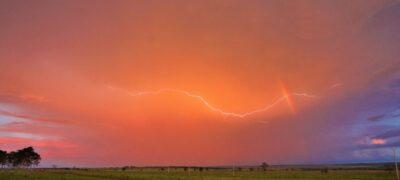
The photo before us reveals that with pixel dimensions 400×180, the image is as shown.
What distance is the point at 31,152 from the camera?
197 m

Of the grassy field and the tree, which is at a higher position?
the tree

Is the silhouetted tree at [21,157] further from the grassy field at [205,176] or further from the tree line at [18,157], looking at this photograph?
→ the grassy field at [205,176]

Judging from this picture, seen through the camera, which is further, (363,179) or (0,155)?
(0,155)

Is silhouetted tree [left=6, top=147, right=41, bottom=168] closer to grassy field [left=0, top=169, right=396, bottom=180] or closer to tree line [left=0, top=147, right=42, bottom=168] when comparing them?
tree line [left=0, top=147, right=42, bottom=168]

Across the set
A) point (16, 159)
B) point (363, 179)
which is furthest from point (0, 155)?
point (363, 179)

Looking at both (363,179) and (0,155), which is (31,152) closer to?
(0,155)

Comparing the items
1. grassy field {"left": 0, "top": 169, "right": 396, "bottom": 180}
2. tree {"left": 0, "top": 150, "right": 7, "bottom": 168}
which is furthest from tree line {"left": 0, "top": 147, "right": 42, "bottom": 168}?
grassy field {"left": 0, "top": 169, "right": 396, "bottom": 180}

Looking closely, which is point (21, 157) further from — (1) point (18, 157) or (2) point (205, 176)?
(2) point (205, 176)

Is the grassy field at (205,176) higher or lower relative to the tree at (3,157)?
lower

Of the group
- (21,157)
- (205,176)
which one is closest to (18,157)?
(21,157)

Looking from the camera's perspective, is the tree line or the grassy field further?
the tree line

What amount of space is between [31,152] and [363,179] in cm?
16938

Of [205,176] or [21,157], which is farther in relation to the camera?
[21,157]

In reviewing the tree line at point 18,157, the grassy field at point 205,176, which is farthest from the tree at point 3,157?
the grassy field at point 205,176
